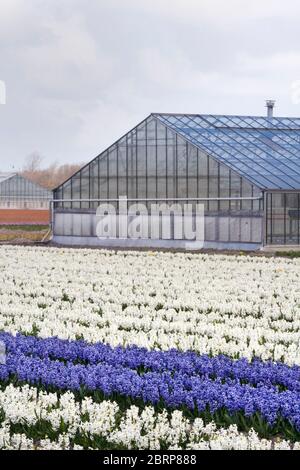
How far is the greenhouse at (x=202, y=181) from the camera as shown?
100 ft

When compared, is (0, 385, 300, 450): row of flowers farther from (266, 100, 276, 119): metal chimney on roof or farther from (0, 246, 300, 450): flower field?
(266, 100, 276, 119): metal chimney on roof

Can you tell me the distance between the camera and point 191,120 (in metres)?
36.0

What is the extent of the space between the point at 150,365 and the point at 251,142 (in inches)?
1047

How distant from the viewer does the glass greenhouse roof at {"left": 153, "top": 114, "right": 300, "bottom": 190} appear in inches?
1234

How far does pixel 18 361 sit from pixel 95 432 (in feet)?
8.76

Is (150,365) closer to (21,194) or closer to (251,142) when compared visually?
(251,142)

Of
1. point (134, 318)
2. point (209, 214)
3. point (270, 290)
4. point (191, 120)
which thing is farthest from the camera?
point (191, 120)

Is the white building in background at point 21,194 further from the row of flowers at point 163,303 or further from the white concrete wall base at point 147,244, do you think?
the row of flowers at point 163,303

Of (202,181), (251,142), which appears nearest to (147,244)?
(202,181)

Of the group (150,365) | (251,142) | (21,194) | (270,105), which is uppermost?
(270,105)

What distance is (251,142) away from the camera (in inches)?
1373

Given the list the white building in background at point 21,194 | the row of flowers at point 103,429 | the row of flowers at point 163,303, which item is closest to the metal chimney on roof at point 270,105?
the row of flowers at point 163,303
